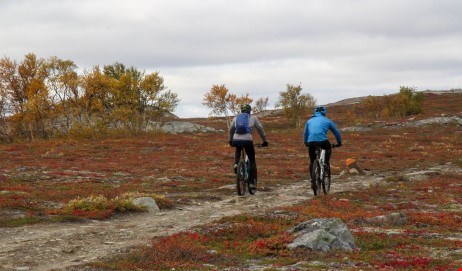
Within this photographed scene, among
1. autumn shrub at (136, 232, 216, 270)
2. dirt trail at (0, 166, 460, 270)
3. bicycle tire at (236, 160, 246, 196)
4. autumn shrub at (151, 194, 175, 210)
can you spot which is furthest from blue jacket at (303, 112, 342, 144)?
autumn shrub at (136, 232, 216, 270)

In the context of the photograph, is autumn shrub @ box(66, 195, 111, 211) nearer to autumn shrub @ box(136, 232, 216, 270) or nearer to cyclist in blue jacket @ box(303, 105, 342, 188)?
autumn shrub @ box(136, 232, 216, 270)

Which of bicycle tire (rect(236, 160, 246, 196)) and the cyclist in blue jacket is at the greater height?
the cyclist in blue jacket

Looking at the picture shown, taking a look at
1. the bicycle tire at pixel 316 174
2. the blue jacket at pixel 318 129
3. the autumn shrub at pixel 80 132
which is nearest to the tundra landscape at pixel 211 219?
the bicycle tire at pixel 316 174

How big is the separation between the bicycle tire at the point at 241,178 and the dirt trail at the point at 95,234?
0.67 m

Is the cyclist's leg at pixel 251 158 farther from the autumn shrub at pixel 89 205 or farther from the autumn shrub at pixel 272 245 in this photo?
the autumn shrub at pixel 272 245

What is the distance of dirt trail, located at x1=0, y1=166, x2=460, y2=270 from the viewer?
941cm

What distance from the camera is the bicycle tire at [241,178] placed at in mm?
18203

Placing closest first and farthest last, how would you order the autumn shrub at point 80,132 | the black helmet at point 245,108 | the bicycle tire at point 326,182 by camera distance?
the black helmet at point 245,108 < the bicycle tire at point 326,182 < the autumn shrub at point 80,132

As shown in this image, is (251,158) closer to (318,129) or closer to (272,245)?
(318,129)

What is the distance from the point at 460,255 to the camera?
9219mm

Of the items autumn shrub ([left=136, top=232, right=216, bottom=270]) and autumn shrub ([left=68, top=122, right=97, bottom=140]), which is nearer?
autumn shrub ([left=136, top=232, right=216, bottom=270])

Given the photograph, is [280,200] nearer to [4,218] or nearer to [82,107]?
[4,218]

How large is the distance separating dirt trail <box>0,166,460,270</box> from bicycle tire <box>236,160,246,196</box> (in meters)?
0.67

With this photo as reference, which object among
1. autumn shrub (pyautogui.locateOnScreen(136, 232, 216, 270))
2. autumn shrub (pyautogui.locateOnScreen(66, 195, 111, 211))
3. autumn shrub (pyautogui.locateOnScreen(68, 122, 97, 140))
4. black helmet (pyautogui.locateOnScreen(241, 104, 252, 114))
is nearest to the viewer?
autumn shrub (pyautogui.locateOnScreen(136, 232, 216, 270))
